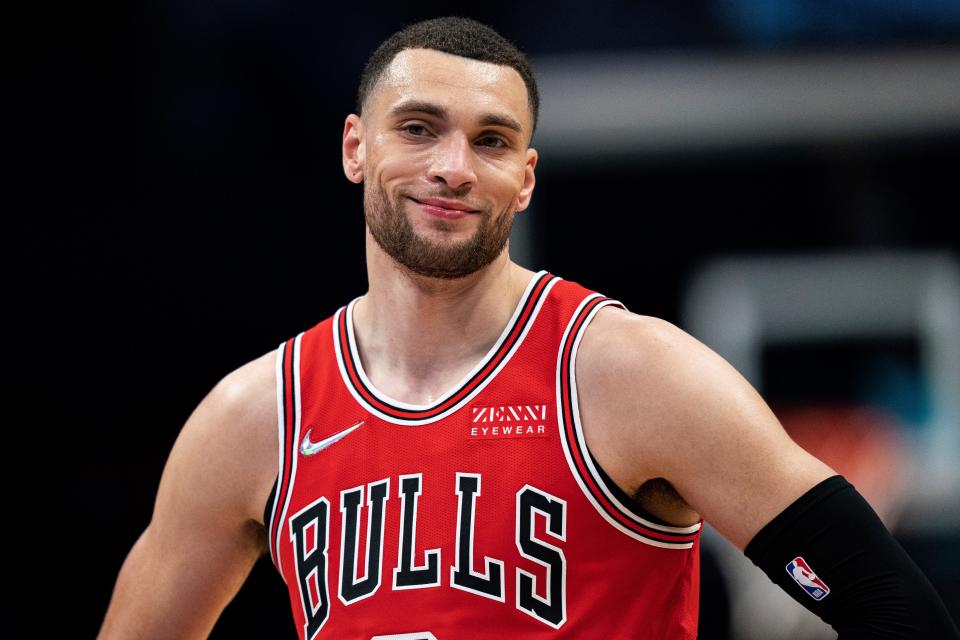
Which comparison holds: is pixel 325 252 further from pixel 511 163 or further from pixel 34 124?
pixel 511 163

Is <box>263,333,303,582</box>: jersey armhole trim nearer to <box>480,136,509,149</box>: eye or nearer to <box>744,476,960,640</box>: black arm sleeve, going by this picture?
<box>480,136,509,149</box>: eye

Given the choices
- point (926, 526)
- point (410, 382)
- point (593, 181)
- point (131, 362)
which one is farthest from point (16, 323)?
point (410, 382)

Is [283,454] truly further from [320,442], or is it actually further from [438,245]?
[438,245]

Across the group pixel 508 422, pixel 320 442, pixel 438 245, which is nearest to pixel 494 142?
pixel 438 245

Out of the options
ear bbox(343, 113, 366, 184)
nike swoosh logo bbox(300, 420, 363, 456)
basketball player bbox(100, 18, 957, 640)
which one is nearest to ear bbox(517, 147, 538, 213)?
basketball player bbox(100, 18, 957, 640)

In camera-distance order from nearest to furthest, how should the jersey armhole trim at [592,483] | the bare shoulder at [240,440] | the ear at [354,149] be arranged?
the jersey armhole trim at [592,483] < the bare shoulder at [240,440] < the ear at [354,149]

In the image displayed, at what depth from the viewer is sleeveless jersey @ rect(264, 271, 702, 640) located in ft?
8.76

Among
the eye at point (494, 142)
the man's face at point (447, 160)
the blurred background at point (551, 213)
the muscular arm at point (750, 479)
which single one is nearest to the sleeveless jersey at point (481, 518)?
the muscular arm at point (750, 479)

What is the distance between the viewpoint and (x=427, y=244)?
2.85 metres

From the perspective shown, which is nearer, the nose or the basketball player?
the basketball player

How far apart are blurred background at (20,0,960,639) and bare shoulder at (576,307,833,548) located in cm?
572

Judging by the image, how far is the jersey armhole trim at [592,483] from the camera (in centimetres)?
265

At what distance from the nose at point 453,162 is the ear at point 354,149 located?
34 cm

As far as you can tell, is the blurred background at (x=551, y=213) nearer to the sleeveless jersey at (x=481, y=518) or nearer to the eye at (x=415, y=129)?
the sleeveless jersey at (x=481, y=518)
